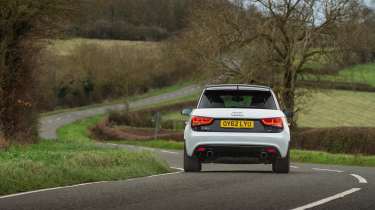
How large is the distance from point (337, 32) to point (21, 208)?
3595 cm

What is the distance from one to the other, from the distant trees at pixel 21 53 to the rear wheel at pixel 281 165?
46.0 ft

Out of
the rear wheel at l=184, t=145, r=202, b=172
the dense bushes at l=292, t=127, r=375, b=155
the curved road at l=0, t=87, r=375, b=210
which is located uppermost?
the curved road at l=0, t=87, r=375, b=210

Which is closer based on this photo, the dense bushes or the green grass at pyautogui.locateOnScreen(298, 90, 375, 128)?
the dense bushes

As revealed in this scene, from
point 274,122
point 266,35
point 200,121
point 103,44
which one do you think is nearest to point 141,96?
point 103,44

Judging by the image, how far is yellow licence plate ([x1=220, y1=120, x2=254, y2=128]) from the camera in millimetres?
15086

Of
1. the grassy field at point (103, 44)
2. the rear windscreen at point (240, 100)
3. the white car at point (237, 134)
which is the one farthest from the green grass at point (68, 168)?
the grassy field at point (103, 44)

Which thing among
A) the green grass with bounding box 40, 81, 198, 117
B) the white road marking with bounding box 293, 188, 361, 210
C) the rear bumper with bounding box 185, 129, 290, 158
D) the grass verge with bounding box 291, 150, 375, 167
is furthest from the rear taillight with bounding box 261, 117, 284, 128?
the green grass with bounding box 40, 81, 198, 117

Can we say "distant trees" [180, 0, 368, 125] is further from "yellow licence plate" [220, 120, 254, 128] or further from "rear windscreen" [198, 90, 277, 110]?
"yellow licence plate" [220, 120, 254, 128]

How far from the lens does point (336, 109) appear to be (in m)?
72.2

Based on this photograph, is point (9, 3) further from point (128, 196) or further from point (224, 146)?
point (128, 196)

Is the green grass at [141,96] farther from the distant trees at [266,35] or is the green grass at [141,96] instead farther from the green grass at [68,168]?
the green grass at [68,168]

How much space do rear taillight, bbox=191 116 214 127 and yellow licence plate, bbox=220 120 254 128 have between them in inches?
8.9

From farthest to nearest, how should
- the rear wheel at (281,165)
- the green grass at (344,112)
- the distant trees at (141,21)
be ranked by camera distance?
the distant trees at (141,21) → the green grass at (344,112) → the rear wheel at (281,165)

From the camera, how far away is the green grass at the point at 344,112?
209ft
